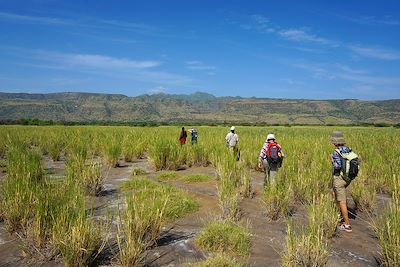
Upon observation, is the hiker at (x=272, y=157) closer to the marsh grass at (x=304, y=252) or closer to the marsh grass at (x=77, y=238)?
the marsh grass at (x=304, y=252)

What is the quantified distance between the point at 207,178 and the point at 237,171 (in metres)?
1.93

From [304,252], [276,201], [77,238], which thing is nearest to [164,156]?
[276,201]

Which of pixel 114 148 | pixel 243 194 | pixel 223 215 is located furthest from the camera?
pixel 114 148

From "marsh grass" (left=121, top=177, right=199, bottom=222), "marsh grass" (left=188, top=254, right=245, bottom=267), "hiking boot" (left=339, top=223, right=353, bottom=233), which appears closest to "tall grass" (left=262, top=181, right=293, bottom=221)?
"hiking boot" (left=339, top=223, right=353, bottom=233)

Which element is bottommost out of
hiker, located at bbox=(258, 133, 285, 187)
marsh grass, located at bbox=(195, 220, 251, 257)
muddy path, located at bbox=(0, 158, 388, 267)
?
muddy path, located at bbox=(0, 158, 388, 267)

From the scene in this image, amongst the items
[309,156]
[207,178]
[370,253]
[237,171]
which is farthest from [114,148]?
[370,253]

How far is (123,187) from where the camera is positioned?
33.4ft

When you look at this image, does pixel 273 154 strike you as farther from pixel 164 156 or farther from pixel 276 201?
pixel 164 156

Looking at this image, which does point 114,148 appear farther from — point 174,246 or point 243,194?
point 174,246

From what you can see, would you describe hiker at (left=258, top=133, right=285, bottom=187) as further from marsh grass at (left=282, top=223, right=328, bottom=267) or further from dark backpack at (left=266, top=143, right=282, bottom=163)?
marsh grass at (left=282, top=223, right=328, bottom=267)

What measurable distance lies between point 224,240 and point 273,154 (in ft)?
12.3

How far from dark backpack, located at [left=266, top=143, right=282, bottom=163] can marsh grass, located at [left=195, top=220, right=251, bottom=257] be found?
3.30 m

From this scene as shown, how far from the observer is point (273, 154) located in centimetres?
920

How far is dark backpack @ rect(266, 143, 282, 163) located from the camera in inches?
362
